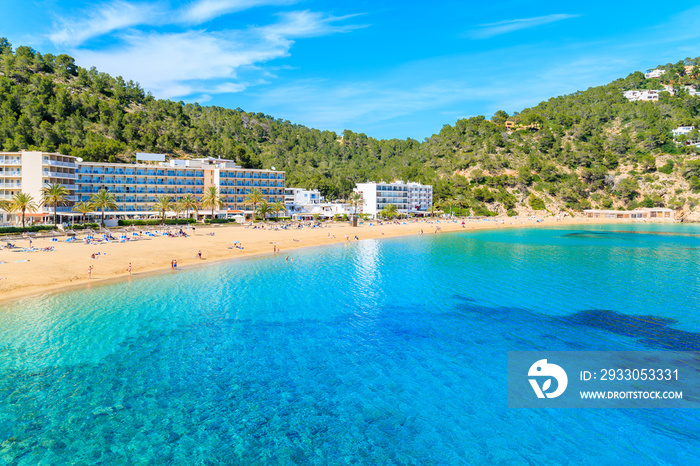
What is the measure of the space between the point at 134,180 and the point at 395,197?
82073mm

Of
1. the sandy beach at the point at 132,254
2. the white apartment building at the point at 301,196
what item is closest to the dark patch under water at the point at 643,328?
the sandy beach at the point at 132,254

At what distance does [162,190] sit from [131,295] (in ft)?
267

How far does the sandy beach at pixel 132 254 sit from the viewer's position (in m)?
38.7

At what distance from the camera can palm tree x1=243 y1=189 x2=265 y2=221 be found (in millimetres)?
109750

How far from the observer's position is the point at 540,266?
54.0 meters

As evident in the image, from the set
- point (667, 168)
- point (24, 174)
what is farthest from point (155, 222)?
point (667, 168)

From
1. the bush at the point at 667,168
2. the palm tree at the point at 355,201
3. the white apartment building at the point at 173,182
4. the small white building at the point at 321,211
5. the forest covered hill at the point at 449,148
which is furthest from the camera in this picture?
the bush at the point at 667,168

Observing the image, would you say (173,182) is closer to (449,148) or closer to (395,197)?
(395,197)

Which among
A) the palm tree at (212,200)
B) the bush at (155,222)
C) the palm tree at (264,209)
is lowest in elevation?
the bush at (155,222)

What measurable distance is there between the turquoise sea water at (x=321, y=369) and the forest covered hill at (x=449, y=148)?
103m

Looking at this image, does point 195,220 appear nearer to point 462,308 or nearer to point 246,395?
point 462,308

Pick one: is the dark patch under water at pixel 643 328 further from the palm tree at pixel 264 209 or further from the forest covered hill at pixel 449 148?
the forest covered hill at pixel 449 148

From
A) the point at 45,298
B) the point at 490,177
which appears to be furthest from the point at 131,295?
the point at 490,177

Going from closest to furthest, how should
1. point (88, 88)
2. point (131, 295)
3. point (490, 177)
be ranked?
point (131, 295), point (88, 88), point (490, 177)
